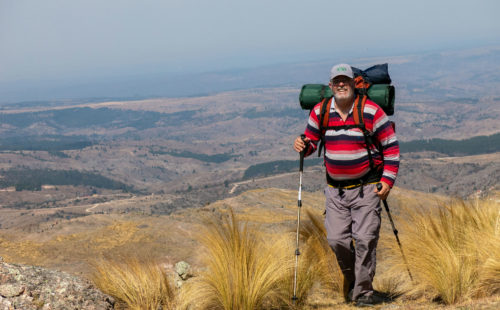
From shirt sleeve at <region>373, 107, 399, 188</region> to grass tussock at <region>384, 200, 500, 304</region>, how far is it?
1292 millimetres

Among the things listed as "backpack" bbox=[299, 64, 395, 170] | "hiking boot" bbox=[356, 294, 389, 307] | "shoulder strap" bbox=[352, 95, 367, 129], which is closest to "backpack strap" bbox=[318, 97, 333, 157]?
"backpack" bbox=[299, 64, 395, 170]

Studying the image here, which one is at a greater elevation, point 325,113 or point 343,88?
point 343,88

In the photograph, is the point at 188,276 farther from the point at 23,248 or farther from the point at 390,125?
the point at 23,248

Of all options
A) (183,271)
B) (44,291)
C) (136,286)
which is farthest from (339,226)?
(183,271)

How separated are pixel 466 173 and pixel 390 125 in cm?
11624

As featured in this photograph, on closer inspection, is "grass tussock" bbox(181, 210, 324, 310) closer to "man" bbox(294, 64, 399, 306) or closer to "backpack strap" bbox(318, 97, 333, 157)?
"man" bbox(294, 64, 399, 306)

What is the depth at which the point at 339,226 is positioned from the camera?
5.88m

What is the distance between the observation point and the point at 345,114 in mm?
5789

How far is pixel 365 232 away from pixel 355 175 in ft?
2.48

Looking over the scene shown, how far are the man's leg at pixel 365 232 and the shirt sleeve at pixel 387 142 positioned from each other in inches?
11.2

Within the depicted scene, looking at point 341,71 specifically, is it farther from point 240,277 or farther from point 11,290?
point 11,290

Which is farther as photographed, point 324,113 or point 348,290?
point 348,290

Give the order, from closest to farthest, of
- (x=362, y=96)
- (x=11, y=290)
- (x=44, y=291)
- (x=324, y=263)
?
(x=11, y=290) → (x=44, y=291) → (x=362, y=96) → (x=324, y=263)

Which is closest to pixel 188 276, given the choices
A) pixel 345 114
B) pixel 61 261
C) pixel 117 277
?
pixel 117 277
